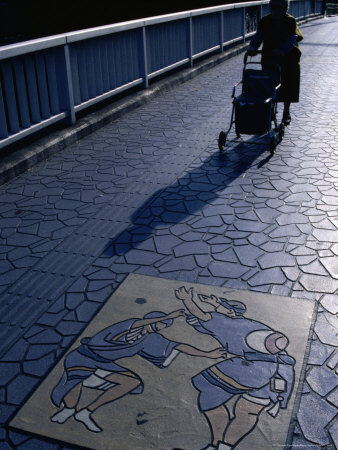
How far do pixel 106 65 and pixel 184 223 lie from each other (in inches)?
182

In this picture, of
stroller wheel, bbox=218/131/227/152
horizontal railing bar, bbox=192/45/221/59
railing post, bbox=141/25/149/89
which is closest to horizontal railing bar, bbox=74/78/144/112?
railing post, bbox=141/25/149/89

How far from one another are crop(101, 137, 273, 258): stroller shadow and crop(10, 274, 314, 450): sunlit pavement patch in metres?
0.96

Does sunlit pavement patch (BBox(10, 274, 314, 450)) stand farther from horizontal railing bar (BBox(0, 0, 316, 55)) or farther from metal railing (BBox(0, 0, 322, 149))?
horizontal railing bar (BBox(0, 0, 316, 55))

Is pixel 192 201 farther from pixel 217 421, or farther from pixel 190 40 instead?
pixel 190 40

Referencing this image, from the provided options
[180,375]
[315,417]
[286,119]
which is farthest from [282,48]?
[315,417]

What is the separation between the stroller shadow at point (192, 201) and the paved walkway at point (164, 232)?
0.02 m

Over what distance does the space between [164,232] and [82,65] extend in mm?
4203

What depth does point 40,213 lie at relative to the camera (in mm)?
5586

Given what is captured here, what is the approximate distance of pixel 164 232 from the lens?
512 cm

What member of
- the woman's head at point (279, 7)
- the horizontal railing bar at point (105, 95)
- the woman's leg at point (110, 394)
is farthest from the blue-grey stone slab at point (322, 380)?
the horizontal railing bar at point (105, 95)

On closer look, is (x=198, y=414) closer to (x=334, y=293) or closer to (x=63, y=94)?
(x=334, y=293)

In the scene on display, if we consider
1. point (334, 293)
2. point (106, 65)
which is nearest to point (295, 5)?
point (106, 65)

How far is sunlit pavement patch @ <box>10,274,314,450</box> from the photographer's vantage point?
284cm

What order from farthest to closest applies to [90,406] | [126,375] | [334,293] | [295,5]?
[295,5] → [334,293] → [126,375] → [90,406]
